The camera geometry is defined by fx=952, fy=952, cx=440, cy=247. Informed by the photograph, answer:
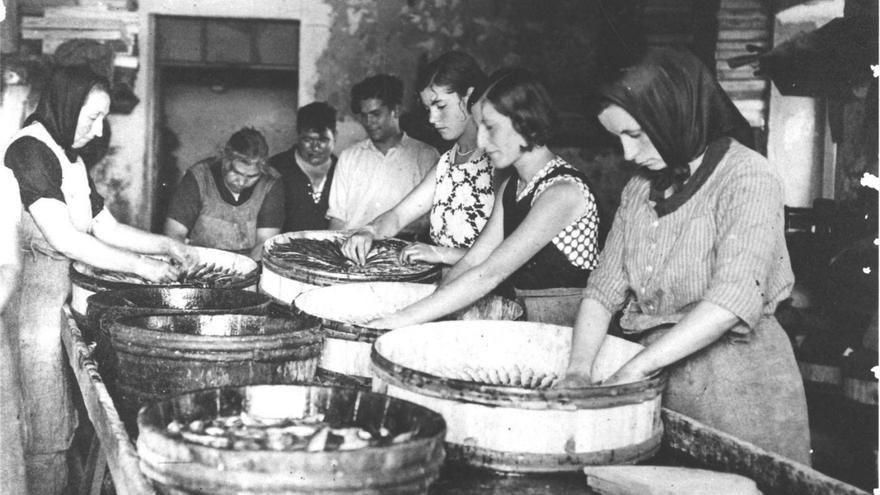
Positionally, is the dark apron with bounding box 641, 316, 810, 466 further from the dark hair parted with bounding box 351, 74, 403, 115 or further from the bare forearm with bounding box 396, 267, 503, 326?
the dark hair parted with bounding box 351, 74, 403, 115

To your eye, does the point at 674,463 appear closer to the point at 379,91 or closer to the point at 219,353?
the point at 219,353

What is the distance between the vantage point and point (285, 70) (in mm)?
7816

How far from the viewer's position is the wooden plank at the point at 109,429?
198cm

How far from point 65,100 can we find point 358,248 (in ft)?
4.50

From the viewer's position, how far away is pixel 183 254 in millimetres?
3994

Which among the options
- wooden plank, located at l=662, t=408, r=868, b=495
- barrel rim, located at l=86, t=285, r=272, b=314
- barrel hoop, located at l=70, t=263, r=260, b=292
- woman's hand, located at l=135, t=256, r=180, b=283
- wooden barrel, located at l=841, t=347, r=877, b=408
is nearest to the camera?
wooden plank, located at l=662, t=408, r=868, b=495

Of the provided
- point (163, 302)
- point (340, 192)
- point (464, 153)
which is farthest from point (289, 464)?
point (340, 192)

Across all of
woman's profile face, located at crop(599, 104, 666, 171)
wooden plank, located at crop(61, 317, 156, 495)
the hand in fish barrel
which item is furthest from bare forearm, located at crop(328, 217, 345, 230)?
woman's profile face, located at crop(599, 104, 666, 171)

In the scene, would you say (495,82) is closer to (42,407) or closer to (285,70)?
(42,407)

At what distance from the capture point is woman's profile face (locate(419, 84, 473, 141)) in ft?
13.0

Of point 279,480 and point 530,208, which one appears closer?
point 279,480

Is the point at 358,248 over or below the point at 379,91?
below

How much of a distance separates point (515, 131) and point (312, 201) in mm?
2992

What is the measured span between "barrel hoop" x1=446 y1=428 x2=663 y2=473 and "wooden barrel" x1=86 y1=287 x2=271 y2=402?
3.24ft
